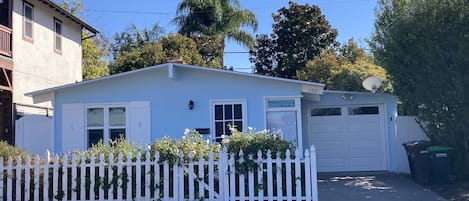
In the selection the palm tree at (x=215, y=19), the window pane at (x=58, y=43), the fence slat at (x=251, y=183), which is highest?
the palm tree at (x=215, y=19)

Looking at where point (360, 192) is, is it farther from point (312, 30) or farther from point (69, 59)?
point (312, 30)

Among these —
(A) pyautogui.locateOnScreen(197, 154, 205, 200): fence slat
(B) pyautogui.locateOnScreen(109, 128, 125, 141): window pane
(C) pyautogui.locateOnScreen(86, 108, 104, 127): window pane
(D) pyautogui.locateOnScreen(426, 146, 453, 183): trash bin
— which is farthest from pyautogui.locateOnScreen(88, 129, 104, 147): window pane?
(D) pyautogui.locateOnScreen(426, 146, 453, 183): trash bin

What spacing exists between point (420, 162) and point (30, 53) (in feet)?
48.1

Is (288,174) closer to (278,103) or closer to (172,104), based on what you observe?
(278,103)

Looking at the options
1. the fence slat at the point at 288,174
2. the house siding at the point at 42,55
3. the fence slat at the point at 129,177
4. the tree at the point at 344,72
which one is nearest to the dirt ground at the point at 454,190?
the fence slat at the point at 288,174

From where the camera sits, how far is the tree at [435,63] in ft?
38.3

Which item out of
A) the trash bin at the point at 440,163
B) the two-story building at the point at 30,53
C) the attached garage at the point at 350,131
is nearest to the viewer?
the trash bin at the point at 440,163

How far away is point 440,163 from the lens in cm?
1246

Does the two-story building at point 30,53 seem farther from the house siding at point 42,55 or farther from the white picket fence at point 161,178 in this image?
the white picket fence at point 161,178

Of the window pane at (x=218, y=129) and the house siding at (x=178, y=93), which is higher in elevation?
the house siding at (x=178, y=93)

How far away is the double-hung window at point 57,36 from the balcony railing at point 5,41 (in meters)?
4.12

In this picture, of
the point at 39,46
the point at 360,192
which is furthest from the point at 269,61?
the point at 360,192

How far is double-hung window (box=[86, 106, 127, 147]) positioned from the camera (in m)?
14.5

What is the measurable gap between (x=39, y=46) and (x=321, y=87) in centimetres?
1226
